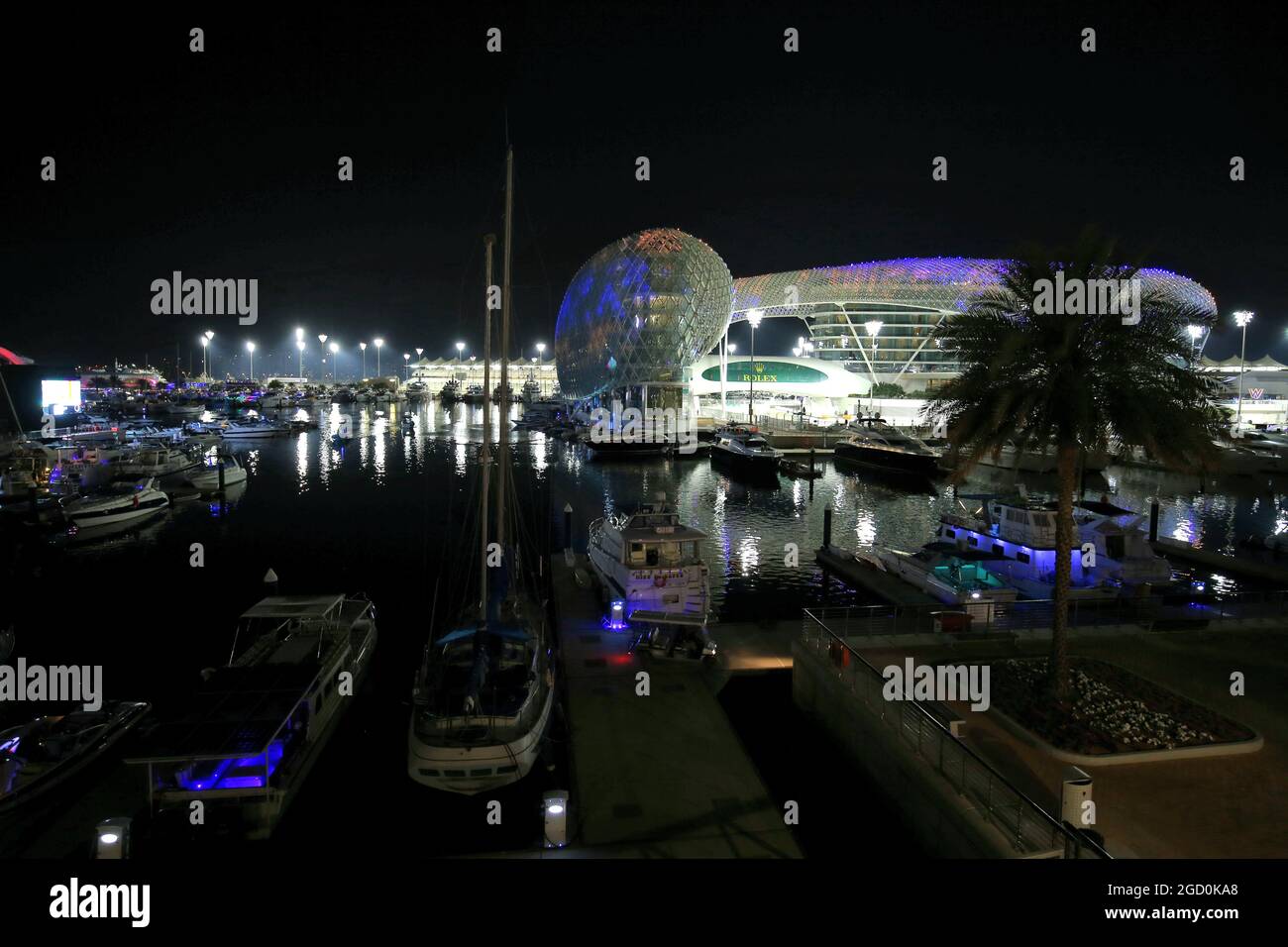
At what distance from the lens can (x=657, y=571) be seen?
19.1 meters

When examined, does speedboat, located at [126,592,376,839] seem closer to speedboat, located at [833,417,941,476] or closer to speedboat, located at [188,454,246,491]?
speedboat, located at [188,454,246,491]

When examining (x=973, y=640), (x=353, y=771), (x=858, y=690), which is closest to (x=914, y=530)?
(x=973, y=640)

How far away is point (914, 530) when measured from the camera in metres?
36.6

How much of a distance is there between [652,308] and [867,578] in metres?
77.0

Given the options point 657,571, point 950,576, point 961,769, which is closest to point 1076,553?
point 950,576

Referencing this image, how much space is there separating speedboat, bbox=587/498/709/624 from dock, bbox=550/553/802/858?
7.44 feet

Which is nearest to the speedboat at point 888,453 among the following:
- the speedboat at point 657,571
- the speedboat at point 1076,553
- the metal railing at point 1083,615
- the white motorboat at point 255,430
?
the speedboat at point 1076,553

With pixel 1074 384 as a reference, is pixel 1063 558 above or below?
below

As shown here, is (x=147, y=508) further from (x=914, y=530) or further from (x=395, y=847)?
(x=914, y=530)

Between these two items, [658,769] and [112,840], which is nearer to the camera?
[112,840]

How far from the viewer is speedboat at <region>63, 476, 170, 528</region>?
33500mm

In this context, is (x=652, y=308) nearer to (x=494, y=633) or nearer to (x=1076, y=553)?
(x=1076, y=553)

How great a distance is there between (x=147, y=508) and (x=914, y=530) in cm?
3878

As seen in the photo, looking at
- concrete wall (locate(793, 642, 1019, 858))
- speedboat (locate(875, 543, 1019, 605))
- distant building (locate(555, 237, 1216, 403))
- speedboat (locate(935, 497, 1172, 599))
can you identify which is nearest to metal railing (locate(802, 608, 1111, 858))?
concrete wall (locate(793, 642, 1019, 858))
